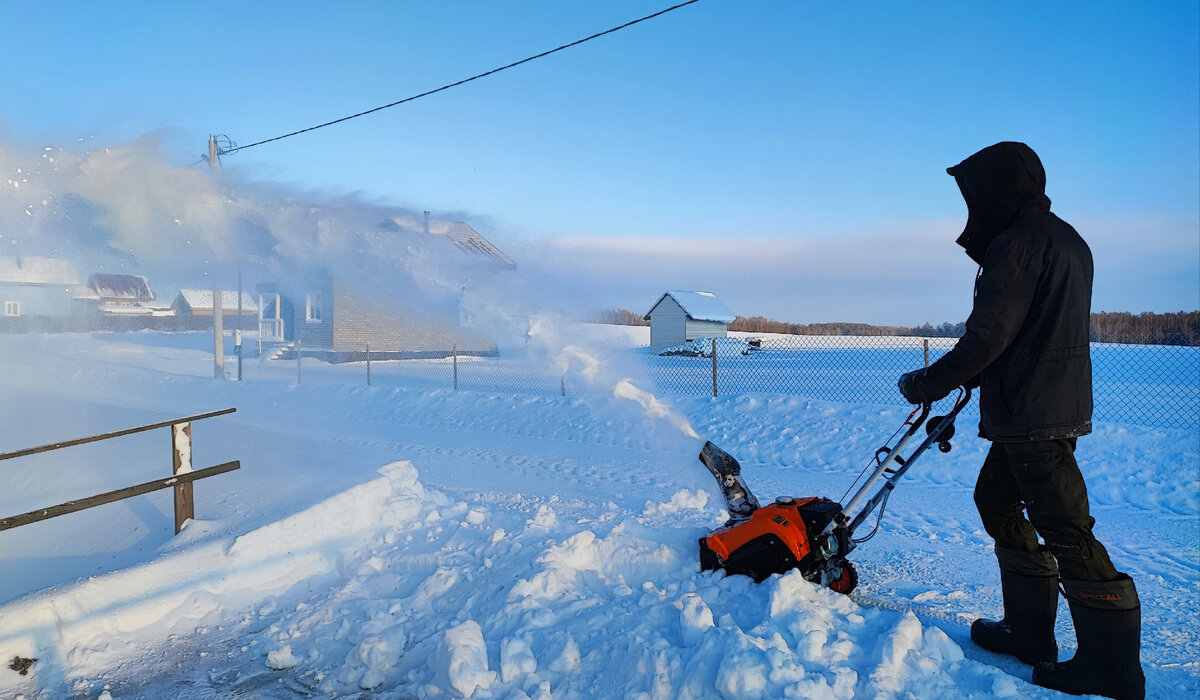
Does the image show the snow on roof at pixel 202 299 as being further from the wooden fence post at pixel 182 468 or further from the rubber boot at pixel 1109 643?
the rubber boot at pixel 1109 643

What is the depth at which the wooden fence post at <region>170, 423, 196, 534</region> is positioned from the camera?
5066 millimetres

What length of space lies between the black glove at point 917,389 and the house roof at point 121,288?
53.9 m

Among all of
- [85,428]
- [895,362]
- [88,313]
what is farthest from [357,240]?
[88,313]

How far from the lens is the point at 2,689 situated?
3.10 meters

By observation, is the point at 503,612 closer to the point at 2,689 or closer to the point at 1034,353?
the point at 2,689

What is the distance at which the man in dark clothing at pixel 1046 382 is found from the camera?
2.80m

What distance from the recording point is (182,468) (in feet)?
17.1

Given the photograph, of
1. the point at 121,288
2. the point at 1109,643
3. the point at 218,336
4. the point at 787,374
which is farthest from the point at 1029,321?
the point at 121,288

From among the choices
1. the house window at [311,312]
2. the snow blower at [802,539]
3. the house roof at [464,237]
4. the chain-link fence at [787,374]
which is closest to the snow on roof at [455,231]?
the house roof at [464,237]

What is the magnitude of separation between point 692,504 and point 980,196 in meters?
3.53

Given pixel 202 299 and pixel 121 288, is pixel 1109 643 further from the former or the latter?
pixel 202 299

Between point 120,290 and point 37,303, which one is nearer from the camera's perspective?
point 37,303

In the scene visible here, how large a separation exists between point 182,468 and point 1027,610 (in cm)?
568

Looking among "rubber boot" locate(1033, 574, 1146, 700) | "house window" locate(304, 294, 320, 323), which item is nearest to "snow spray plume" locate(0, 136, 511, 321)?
"rubber boot" locate(1033, 574, 1146, 700)
